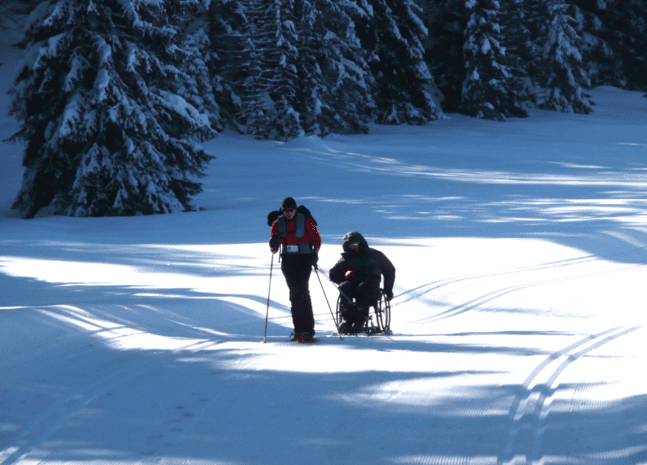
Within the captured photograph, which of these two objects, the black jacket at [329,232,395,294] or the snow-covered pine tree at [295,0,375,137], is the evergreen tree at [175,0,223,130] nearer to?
the snow-covered pine tree at [295,0,375,137]

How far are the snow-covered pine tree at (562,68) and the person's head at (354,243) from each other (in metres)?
41.0

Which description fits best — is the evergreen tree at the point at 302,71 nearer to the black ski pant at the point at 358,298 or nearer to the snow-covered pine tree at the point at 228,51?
the snow-covered pine tree at the point at 228,51

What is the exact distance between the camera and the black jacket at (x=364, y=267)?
740cm

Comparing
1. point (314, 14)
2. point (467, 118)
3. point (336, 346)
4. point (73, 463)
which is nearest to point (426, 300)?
point (336, 346)

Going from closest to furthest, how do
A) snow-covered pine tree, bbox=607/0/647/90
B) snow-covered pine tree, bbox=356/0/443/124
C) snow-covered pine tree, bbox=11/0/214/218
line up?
snow-covered pine tree, bbox=11/0/214/218, snow-covered pine tree, bbox=356/0/443/124, snow-covered pine tree, bbox=607/0/647/90

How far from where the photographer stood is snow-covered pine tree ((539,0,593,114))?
44.4 m

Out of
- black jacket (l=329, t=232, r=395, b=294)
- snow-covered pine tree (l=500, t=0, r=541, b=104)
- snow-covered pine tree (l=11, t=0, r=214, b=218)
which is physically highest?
snow-covered pine tree (l=500, t=0, r=541, b=104)

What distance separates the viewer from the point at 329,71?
34250 mm

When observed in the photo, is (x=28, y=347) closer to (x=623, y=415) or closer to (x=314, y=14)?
(x=623, y=415)

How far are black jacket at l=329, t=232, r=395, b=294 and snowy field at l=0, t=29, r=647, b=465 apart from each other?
2.93ft

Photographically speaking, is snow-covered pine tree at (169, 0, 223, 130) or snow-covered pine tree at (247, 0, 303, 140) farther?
snow-covered pine tree at (247, 0, 303, 140)

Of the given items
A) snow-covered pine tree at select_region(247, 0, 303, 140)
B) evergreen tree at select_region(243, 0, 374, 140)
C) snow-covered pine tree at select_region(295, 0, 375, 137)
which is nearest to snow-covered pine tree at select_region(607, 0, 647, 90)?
snow-covered pine tree at select_region(295, 0, 375, 137)

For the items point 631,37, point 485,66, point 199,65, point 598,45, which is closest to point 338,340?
point 199,65

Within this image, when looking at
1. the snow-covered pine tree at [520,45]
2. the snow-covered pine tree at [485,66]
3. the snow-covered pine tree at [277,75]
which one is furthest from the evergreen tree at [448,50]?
the snow-covered pine tree at [277,75]
